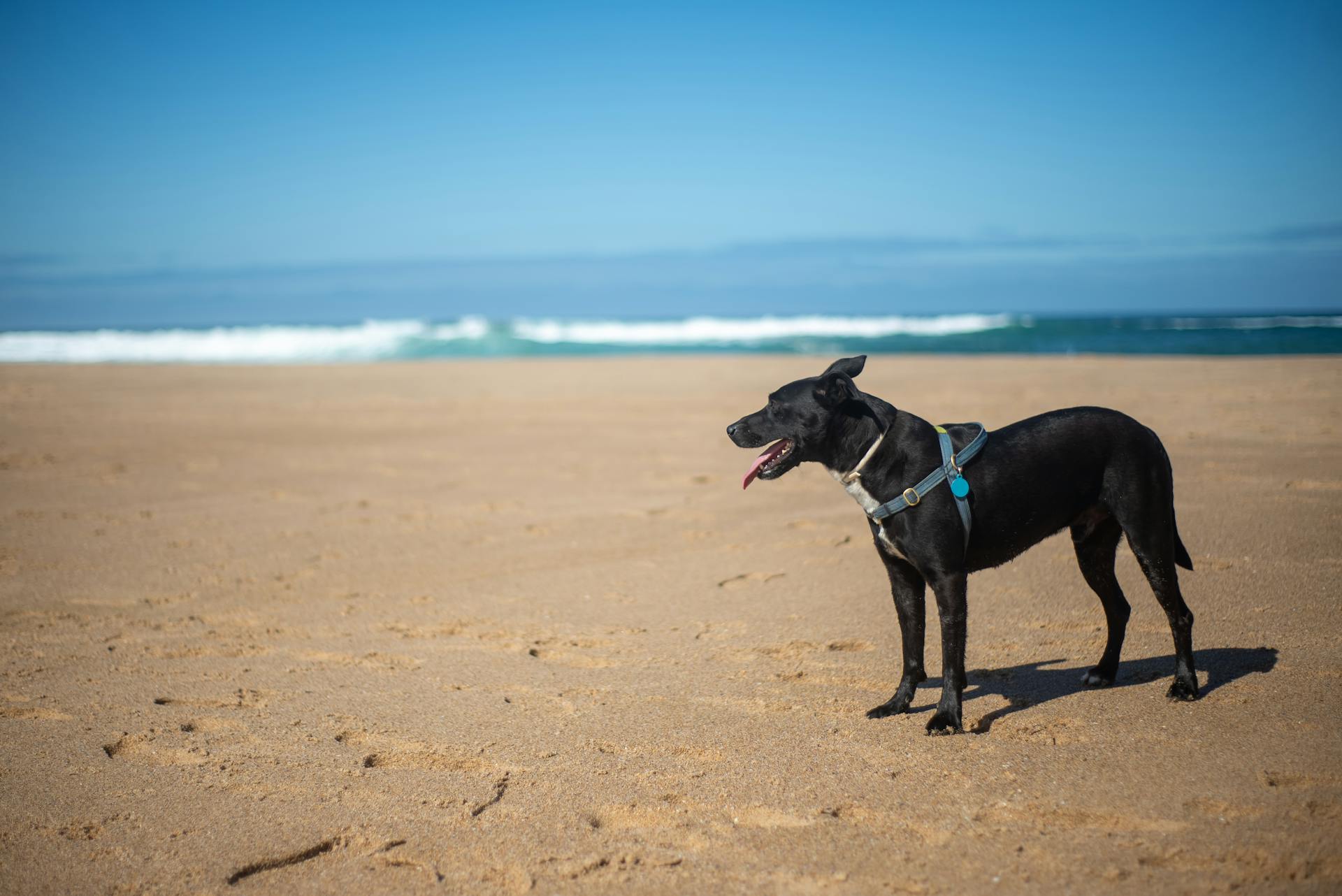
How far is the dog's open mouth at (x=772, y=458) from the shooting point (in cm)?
367

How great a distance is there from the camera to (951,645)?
3564 millimetres

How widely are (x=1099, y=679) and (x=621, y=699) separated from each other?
2.09 meters

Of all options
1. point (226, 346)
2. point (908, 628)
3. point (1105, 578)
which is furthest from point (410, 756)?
point (226, 346)

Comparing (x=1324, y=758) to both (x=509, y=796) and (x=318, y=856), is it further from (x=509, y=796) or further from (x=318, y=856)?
(x=318, y=856)

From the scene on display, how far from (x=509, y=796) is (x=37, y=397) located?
58.4 ft

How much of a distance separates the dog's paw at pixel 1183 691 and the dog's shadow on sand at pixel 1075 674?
97 millimetres

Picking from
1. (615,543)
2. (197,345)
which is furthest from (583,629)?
(197,345)

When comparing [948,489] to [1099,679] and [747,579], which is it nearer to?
[1099,679]

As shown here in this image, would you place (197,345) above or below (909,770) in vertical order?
above

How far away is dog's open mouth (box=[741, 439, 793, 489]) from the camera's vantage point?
3.67 meters

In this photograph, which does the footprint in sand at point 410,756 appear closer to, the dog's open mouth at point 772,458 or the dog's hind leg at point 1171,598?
the dog's open mouth at point 772,458

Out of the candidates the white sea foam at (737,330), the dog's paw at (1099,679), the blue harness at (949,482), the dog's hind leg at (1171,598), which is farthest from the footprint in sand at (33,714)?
the white sea foam at (737,330)

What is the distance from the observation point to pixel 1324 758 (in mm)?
3188

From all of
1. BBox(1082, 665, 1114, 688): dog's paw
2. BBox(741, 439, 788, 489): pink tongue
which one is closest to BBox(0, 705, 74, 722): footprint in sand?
BBox(741, 439, 788, 489): pink tongue
